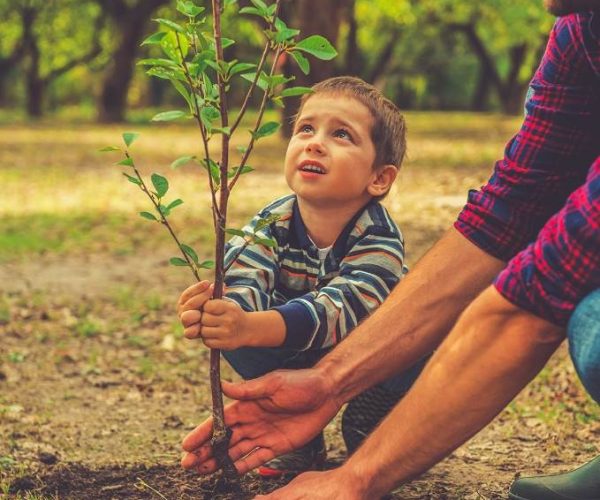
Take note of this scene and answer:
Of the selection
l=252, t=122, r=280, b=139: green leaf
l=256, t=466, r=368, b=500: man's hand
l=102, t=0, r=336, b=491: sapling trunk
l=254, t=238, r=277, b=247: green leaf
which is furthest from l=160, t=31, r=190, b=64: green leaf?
l=256, t=466, r=368, b=500: man's hand

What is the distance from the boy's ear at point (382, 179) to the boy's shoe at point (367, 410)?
56 centimetres

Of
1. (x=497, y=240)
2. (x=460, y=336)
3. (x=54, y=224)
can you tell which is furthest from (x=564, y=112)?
(x=54, y=224)

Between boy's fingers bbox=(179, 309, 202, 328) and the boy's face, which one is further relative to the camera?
the boy's face

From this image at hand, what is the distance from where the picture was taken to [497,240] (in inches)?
107

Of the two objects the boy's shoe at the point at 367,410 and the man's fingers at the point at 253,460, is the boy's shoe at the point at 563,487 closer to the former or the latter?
the boy's shoe at the point at 367,410

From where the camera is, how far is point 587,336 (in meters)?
2.04

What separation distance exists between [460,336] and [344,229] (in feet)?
3.11

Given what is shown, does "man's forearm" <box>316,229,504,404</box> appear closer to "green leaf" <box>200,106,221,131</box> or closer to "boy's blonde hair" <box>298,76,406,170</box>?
"boy's blonde hair" <box>298,76,406,170</box>

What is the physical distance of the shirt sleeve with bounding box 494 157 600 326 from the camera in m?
2.03

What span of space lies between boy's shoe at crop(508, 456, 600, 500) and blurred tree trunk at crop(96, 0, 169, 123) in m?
25.0

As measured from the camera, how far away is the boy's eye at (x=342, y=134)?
10.2 ft

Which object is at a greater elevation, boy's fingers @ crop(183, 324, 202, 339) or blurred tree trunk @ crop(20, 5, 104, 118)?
boy's fingers @ crop(183, 324, 202, 339)

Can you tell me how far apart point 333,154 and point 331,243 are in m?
0.26

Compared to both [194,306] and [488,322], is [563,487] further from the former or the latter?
[194,306]
